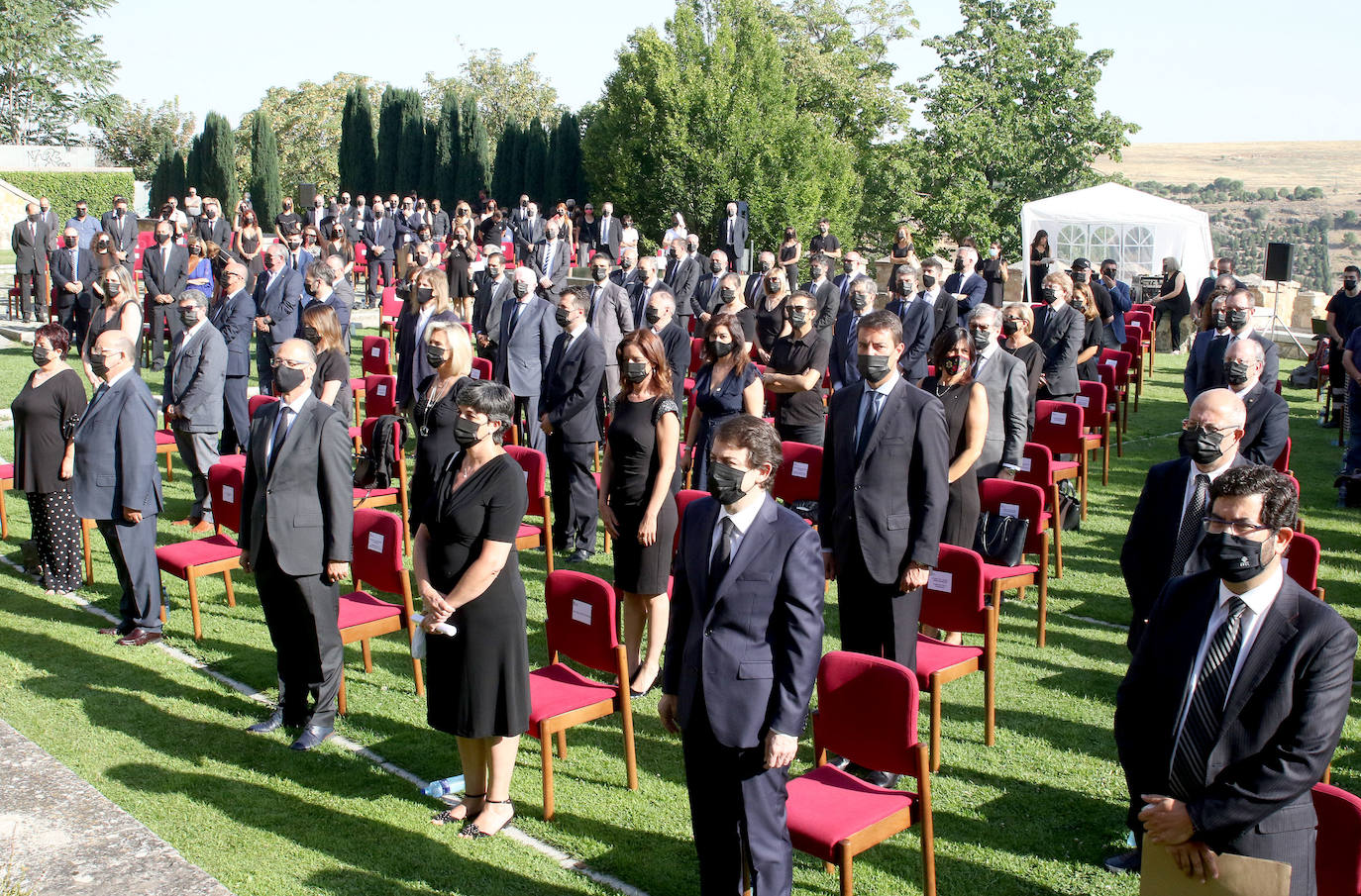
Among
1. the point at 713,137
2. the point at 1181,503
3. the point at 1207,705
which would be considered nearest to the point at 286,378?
the point at 1181,503

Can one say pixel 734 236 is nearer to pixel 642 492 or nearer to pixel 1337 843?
pixel 642 492

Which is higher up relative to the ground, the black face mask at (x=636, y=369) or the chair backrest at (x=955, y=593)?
the black face mask at (x=636, y=369)

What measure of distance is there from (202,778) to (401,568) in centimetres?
138

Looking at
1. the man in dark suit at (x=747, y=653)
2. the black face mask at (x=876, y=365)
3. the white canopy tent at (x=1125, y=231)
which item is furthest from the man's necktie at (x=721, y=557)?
the white canopy tent at (x=1125, y=231)

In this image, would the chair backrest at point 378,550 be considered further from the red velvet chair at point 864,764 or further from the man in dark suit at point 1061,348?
the man in dark suit at point 1061,348

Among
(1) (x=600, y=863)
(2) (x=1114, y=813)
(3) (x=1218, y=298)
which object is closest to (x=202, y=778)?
(1) (x=600, y=863)

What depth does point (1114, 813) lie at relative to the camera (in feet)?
16.8

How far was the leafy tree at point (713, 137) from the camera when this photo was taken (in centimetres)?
3531

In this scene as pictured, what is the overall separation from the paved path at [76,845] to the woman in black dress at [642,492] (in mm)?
2324

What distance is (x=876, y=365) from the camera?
17.3 feet

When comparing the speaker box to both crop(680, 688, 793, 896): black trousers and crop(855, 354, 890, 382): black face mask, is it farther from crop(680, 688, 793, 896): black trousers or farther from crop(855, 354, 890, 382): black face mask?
crop(680, 688, 793, 896): black trousers

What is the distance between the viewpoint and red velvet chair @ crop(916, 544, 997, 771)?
219 inches

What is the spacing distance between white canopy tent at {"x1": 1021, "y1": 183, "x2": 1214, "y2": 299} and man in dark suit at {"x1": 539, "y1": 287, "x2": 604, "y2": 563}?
49.5 ft

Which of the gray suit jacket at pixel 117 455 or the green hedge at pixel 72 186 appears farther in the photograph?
the green hedge at pixel 72 186
